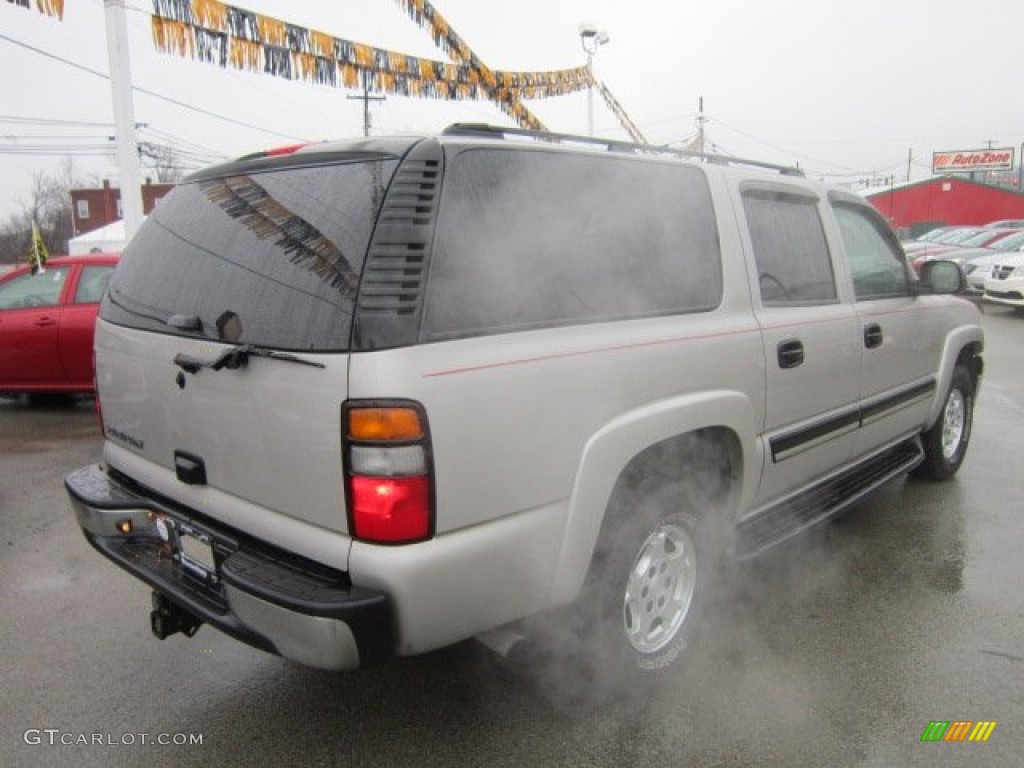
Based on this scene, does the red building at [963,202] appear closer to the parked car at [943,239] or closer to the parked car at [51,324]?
the parked car at [943,239]

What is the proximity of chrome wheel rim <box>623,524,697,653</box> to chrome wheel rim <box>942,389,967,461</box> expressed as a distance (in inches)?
114

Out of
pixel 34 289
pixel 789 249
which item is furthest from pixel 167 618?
pixel 34 289

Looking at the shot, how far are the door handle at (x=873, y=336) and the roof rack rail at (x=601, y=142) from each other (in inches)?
31.9

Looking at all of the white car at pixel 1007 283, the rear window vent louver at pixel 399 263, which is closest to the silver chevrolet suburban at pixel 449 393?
the rear window vent louver at pixel 399 263

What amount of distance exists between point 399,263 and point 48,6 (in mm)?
5329

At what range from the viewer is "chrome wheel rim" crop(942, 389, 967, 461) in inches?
194

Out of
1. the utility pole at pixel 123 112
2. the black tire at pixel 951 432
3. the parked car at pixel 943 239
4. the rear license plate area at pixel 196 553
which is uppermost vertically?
the utility pole at pixel 123 112

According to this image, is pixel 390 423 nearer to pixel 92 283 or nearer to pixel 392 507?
pixel 392 507

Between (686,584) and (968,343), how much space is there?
10.2 feet

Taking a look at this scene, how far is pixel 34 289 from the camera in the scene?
7.62 metres

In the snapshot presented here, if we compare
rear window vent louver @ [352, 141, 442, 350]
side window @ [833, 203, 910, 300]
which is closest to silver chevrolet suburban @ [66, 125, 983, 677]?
rear window vent louver @ [352, 141, 442, 350]

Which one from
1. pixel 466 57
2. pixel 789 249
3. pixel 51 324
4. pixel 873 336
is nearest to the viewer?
pixel 789 249

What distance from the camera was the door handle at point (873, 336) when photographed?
3676 millimetres

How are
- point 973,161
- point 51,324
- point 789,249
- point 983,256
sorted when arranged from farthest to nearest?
point 973,161, point 983,256, point 51,324, point 789,249
